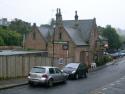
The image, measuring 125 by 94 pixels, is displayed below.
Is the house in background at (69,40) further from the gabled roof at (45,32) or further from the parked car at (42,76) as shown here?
the parked car at (42,76)

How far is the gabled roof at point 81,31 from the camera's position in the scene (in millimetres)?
49500

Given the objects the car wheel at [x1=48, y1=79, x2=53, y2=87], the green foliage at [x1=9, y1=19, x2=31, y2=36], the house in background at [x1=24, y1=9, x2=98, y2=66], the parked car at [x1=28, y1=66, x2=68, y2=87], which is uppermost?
the green foliage at [x1=9, y1=19, x2=31, y2=36]

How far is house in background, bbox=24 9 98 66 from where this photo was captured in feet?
157

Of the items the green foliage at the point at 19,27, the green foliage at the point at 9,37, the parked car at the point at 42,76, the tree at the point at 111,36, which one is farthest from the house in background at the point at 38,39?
the green foliage at the point at 19,27

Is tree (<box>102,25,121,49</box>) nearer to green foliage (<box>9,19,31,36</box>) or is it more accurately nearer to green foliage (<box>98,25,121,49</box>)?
green foliage (<box>98,25,121,49</box>)

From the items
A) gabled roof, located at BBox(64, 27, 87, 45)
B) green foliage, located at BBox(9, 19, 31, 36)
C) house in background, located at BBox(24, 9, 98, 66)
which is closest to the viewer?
house in background, located at BBox(24, 9, 98, 66)

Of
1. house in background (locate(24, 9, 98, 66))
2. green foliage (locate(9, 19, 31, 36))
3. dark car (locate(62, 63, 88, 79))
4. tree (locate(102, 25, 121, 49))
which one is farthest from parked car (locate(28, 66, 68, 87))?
green foliage (locate(9, 19, 31, 36))

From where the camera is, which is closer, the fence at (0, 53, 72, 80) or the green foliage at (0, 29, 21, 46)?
the fence at (0, 53, 72, 80)

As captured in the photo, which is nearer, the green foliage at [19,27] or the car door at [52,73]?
the car door at [52,73]

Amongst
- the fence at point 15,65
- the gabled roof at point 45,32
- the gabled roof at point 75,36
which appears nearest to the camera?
the fence at point 15,65

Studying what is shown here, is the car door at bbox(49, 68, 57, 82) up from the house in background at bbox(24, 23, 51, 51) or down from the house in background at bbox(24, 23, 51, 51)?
down

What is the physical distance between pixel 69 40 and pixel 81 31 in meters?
6.03

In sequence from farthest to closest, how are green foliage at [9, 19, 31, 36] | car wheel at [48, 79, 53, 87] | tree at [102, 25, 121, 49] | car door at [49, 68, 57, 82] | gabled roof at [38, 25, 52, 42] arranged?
1. green foliage at [9, 19, 31, 36]
2. tree at [102, 25, 121, 49]
3. gabled roof at [38, 25, 52, 42]
4. car door at [49, 68, 57, 82]
5. car wheel at [48, 79, 53, 87]

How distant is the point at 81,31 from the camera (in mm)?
53219
